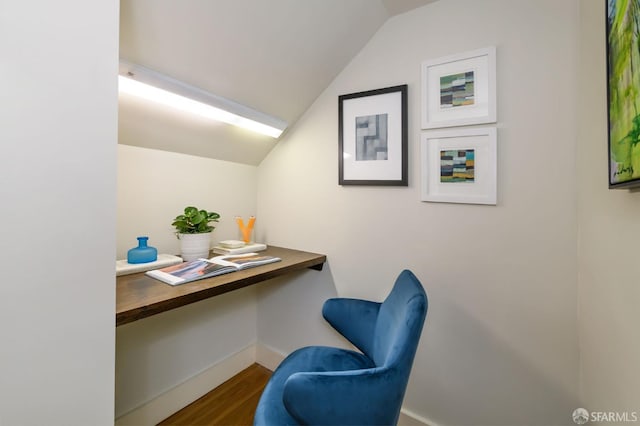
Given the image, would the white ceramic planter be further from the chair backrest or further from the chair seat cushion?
the chair backrest

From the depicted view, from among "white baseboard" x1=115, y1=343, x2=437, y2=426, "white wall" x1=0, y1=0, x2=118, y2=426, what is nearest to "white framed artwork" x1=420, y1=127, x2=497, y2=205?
"white baseboard" x1=115, y1=343, x2=437, y2=426

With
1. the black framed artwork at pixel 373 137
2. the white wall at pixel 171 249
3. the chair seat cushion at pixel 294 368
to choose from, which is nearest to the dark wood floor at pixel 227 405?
the white wall at pixel 171 249

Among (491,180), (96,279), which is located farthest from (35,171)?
(491,180)

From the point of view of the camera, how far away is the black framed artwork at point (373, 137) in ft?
4.76

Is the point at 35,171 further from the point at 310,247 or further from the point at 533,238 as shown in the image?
the point at 533,238

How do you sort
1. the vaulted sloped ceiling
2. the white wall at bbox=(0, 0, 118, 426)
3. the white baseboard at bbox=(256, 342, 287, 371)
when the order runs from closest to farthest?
the white wall at bbox=(0, 0, 118, 426) < the vaulted sloped ceiling < the white baseboard at bbox=(256, 342, 287, 371)

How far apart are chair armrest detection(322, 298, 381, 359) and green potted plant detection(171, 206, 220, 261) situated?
0.78m

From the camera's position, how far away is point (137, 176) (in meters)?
1.44

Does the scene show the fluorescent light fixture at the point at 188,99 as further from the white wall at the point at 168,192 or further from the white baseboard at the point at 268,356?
the white baseboard at the point at 268,356

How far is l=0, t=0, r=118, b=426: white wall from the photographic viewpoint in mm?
605

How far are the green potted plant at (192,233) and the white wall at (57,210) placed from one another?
725mm

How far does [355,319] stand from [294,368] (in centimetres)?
38

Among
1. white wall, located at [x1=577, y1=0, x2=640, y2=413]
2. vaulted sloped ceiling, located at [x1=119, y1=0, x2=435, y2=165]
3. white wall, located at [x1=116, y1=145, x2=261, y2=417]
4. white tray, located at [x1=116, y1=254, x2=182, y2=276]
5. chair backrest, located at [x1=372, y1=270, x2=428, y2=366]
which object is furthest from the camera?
white wall, located at [x1=116, y1=145, x2=261, y2=417]

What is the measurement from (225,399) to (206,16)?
2099 mm
